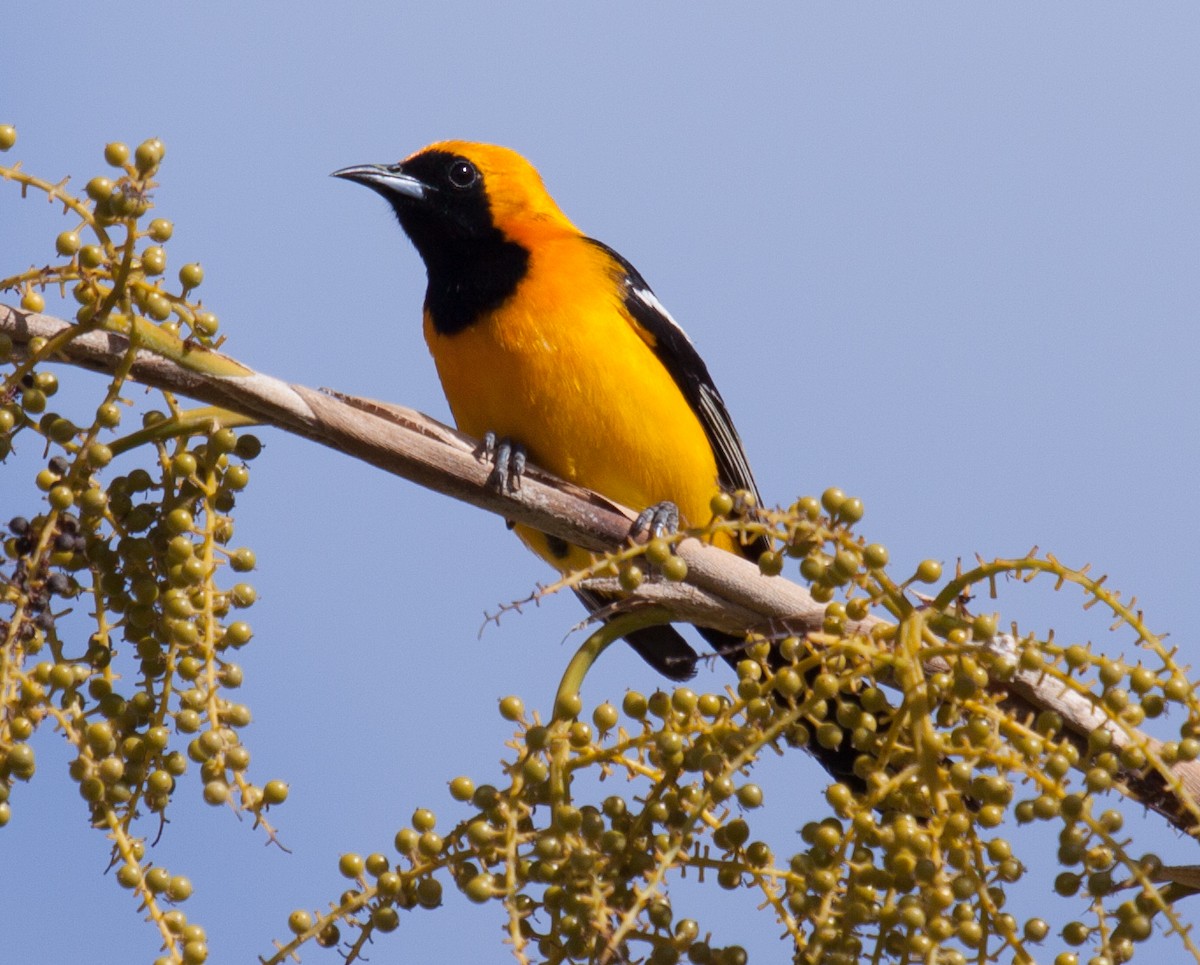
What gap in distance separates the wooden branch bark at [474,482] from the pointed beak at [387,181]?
200cm

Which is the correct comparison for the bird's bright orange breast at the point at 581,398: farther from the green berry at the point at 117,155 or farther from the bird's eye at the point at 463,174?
the green berry at the point at 117,155

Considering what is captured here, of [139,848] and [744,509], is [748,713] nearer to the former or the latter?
[744,509]

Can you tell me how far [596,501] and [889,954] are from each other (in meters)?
1.05

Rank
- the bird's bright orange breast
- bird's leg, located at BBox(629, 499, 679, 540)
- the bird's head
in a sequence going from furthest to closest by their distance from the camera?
the bird's head → the bird's bright orange breast → bird's leg, located at BBox(629, 499, 679, 540)

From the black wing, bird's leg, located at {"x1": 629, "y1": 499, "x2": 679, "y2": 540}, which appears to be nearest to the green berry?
bird's leg, located at {"x1": 629, "y1": 499, "x2": 679, "y2": 540}

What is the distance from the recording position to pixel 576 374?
133 inches

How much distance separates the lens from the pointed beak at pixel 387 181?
4223 mm

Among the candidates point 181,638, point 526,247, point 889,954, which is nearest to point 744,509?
point 889,954

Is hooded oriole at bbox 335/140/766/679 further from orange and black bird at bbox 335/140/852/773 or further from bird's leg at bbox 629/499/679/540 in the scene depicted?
bird's leg at bbox 629/499/679/540

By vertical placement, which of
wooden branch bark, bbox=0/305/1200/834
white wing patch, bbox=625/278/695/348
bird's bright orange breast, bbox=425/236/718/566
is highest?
white wing patch, bbox=625/278/695/348

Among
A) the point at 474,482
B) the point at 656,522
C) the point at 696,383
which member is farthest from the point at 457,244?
the point at 474,482

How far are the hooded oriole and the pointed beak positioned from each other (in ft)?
0.43

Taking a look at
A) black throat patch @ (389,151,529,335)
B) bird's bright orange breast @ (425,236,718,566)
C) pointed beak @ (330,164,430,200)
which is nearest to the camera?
bird's bright orange breast @ (425,236,718,566)

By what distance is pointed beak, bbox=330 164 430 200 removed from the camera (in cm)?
422
